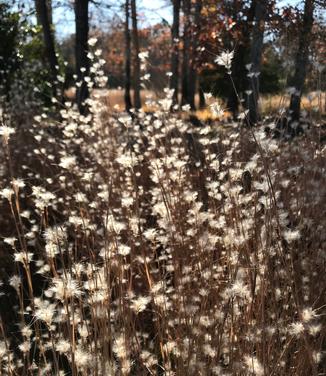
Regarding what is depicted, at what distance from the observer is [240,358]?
1885 millimetres

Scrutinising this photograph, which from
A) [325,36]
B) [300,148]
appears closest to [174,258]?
[300,148]

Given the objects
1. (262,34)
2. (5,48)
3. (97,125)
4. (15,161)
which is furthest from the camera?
A: (5,48)

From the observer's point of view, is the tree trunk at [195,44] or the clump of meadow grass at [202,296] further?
the tree trunk at [195,44]

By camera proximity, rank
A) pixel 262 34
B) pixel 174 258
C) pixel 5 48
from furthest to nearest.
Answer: pixel 5 48 → pixel 262 34 → pixel 174 258

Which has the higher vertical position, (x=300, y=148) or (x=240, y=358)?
(x=300, y=148)

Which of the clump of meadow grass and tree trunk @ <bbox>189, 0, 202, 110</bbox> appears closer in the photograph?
the clump of meadow grass

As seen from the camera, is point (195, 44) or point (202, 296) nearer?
point (202, 296)

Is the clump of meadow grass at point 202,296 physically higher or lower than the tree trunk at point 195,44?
lower

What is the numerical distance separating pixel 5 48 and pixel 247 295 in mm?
9524

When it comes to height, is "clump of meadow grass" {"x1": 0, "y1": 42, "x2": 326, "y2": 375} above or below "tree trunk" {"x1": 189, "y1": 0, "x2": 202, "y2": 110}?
below

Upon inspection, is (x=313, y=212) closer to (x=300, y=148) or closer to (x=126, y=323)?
(x=300, y=148)

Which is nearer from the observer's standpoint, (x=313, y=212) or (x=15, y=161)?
(x=313, y=212)

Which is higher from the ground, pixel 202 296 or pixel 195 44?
pixel 195 44

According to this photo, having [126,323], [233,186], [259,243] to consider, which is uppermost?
[233,186]
